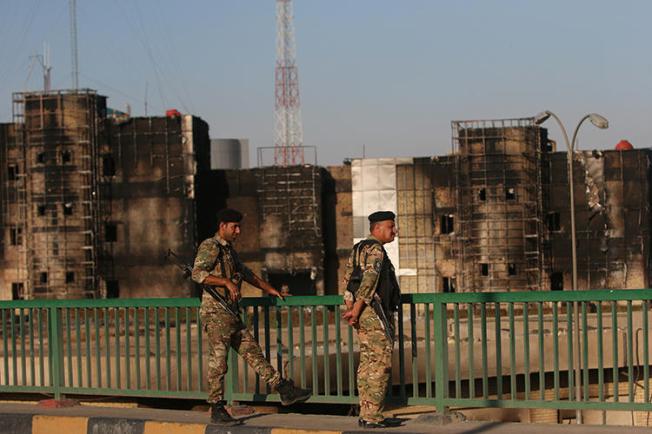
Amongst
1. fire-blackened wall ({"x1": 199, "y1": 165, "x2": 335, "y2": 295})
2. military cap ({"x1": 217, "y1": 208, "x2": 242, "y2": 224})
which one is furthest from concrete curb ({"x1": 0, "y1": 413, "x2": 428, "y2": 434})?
fire-blackened wall ({"x1": 199, "y1": 165, "x2": 335, "y2": 295})

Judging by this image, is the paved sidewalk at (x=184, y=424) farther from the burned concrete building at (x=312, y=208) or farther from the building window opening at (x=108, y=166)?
the building window opening at (x=108, y=166)

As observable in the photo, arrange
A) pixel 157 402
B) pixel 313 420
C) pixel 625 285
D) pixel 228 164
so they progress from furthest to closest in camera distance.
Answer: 1. pixel 228 164
2. pixel 625 285
3. pixel 157 402
4. pixel 313 420

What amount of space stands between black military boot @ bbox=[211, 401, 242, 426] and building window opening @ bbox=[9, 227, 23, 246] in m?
53.0

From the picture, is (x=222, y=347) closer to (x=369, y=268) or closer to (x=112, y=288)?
(x=369, y=268)

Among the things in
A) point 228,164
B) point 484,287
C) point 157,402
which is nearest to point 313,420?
point 157,402

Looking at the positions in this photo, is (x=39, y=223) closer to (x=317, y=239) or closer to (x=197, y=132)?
(x=197, y=132)

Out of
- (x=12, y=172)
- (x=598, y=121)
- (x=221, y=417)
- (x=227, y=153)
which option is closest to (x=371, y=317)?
(x=221, y=417)

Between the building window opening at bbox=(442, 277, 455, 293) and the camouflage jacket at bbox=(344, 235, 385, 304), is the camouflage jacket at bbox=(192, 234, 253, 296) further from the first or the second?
the building window opening at bbox=(442, 277, 455, 293)

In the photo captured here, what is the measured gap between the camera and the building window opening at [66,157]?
188 ft

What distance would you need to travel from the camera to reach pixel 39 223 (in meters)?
57.8

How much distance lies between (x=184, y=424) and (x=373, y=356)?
1.86 m

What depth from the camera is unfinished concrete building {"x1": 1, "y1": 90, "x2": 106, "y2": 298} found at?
57031 millimetres

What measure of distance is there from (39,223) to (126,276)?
5284 millimetres

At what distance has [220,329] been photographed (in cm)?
973
